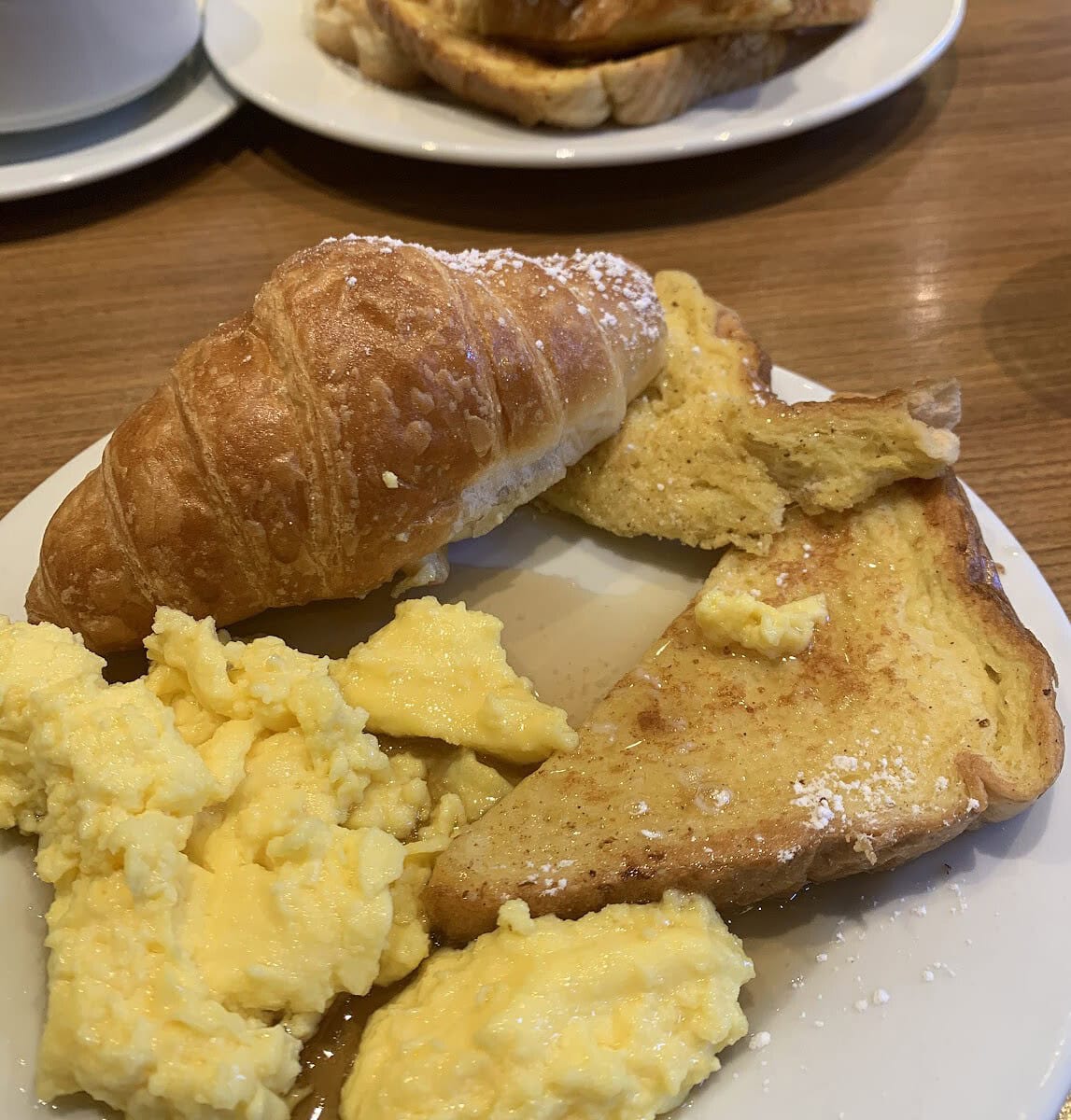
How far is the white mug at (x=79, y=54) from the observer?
254 centimetres

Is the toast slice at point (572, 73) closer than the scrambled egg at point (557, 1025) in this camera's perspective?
No

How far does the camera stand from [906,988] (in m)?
1.28

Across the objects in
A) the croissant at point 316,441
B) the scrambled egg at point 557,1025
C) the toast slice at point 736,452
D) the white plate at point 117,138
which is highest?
the white plate at point 117,138

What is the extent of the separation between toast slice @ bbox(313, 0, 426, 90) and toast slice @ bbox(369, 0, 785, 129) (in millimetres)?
45

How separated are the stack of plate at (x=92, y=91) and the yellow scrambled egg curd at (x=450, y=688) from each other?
2025mm

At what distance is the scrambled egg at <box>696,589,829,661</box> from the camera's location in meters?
1.57

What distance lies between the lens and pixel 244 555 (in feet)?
5.20

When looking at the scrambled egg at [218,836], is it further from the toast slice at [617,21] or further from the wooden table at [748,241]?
the toast slice at [617,21]

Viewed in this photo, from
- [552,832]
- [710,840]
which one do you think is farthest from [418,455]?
[710,840]

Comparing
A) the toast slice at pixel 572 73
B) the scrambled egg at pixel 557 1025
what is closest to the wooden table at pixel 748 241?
the toast slice at pixel 572 73

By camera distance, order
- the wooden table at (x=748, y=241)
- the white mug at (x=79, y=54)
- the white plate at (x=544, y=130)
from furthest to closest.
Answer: the white plate at (x=544, y=130) < the white mug at (x=79, y=54) < the wooden table at (x=748, y=241)

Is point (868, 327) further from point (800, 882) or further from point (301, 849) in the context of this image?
point (301, 849)

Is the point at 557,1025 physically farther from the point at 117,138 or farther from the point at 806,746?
the point at 117,138

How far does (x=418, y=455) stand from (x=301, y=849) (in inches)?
25.5
